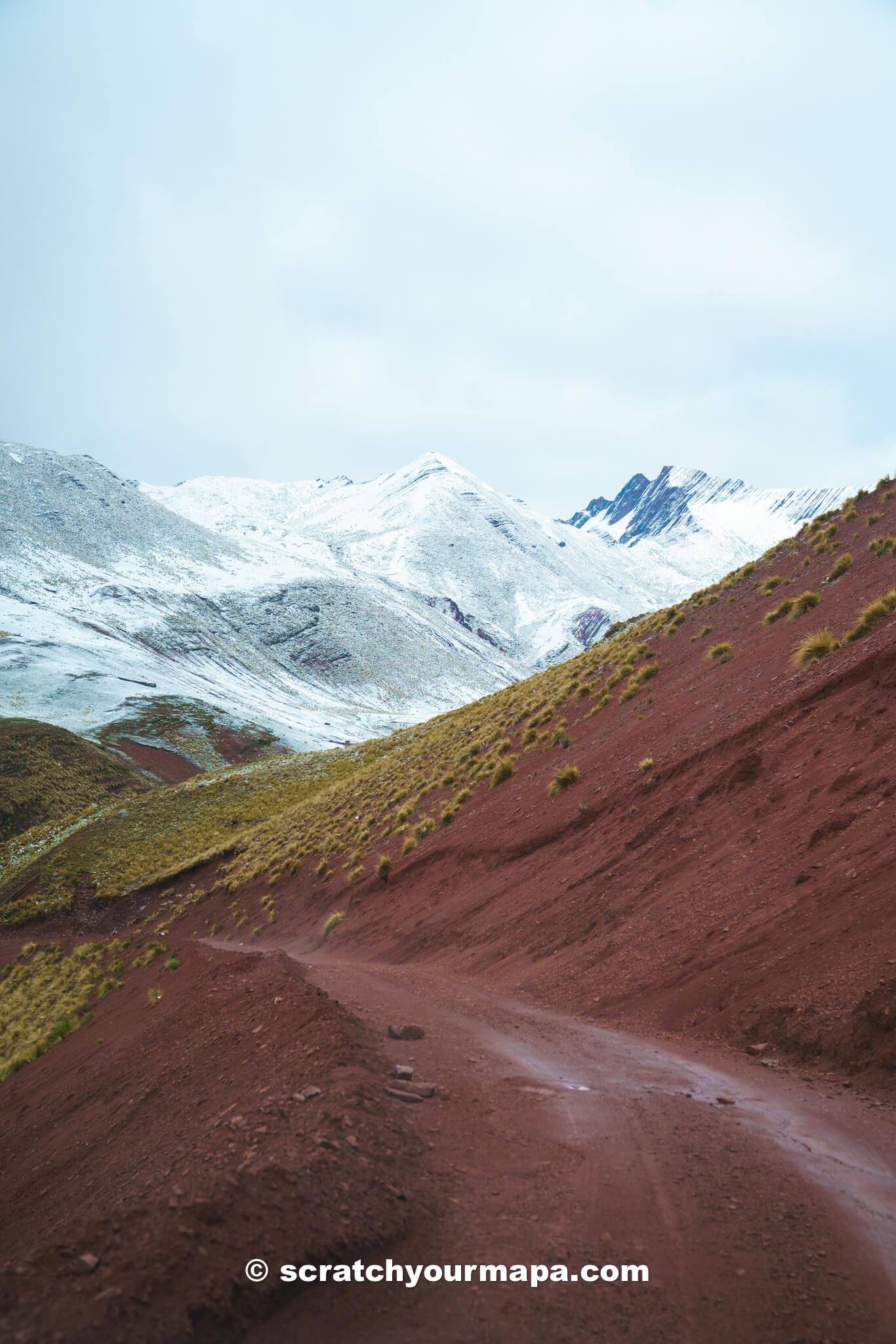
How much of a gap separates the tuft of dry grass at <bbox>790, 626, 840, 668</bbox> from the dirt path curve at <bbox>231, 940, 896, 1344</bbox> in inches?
360

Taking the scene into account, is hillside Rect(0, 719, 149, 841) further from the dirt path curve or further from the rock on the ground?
the dirt path curve

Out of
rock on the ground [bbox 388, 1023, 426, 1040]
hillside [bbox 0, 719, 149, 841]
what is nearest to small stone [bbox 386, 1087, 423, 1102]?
rock on the ground [bbox 388, 1023, 426, 1040]

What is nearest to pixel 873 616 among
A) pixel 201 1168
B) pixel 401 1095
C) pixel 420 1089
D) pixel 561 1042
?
pixel 561 1042

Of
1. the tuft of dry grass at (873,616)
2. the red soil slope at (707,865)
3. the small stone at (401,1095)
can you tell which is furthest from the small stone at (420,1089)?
the tuft of dry grass at (873,616)

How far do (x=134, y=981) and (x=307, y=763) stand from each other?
109ft

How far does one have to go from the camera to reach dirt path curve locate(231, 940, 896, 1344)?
4.07 meters

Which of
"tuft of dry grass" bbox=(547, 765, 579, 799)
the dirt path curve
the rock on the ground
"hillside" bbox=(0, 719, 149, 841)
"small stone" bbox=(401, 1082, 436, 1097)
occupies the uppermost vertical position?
"tuft of dry grass" bbox=(547, 765, 579, 799)

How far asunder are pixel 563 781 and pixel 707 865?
6383 millimetres

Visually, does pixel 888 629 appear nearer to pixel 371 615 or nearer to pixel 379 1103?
pixel 379 1103

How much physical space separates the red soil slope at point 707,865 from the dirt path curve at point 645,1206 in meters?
1.14

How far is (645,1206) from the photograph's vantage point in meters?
5.16

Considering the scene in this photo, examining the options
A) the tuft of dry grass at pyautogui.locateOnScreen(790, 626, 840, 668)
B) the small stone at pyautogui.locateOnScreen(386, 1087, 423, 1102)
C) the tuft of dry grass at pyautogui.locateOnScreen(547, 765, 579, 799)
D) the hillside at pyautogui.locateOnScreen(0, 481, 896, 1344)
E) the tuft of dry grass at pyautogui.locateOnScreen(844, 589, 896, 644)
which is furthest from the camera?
the tuft of dry grass at pyautogui.locateOnScreen(547, 765, 579, 799)

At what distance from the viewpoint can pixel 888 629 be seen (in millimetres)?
13477

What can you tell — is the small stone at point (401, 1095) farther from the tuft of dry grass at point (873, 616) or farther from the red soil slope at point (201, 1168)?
the tuft of dry grass at point (873, 616)
